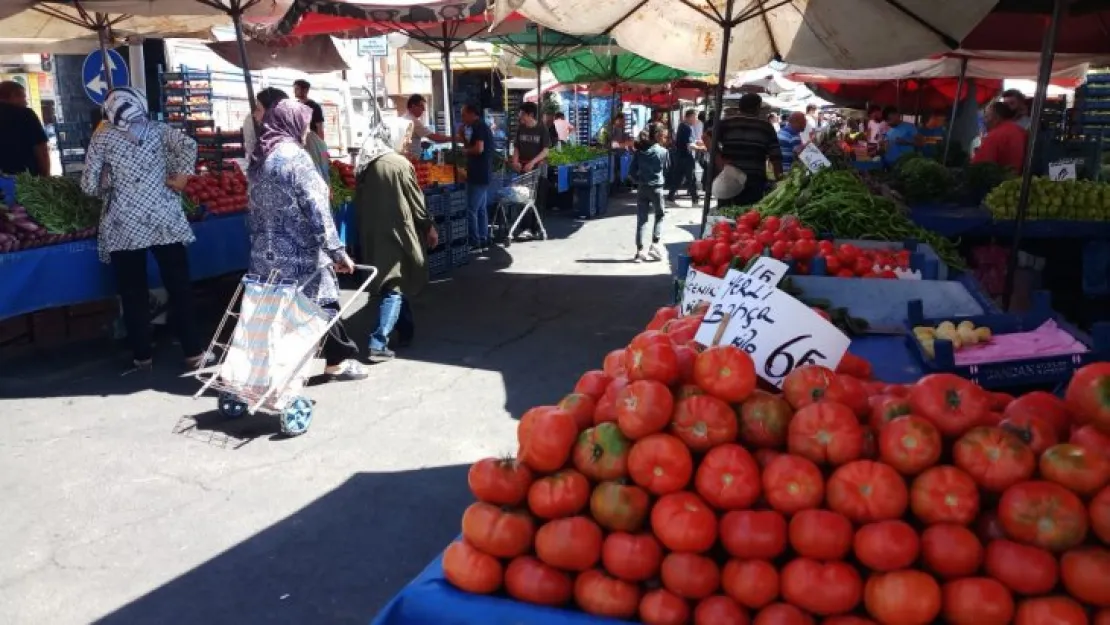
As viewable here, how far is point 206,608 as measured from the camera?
3.54 metres

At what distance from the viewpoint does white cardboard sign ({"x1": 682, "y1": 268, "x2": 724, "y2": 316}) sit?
3.51 metres

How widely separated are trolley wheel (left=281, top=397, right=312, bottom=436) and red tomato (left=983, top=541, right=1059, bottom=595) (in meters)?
4.45

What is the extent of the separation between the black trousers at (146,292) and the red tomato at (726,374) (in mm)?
5618

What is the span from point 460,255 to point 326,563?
296 inches

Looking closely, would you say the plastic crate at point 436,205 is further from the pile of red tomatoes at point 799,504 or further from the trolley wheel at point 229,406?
the pile of red tomatoes at point 799,504

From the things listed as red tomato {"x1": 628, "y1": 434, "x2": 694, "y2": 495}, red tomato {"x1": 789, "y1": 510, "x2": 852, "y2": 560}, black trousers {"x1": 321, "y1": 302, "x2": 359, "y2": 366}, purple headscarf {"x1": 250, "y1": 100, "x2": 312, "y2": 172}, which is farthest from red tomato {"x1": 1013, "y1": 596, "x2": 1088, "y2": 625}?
black trousers {"x1": 321, "y1": 302, "x2": 359, "y2": 366}

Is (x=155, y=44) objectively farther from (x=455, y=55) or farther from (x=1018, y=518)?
(x=1018, y=518)

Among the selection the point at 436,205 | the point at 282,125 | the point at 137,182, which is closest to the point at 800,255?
the point at 282,125

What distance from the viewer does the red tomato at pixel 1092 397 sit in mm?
1789

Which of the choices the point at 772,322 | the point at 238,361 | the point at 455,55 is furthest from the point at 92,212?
the point at 455,55

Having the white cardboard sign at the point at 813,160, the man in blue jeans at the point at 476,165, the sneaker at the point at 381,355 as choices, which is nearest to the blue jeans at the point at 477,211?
the man in blue jeans at the point at 476,165

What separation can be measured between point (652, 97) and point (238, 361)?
32.5 metres

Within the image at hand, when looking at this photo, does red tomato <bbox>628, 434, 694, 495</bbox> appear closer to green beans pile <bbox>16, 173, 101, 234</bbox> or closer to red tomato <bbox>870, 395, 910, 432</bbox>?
red tomato <bbox>870, 395, 910, 432</bbox>

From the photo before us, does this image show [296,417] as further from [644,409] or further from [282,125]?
[644,409]
